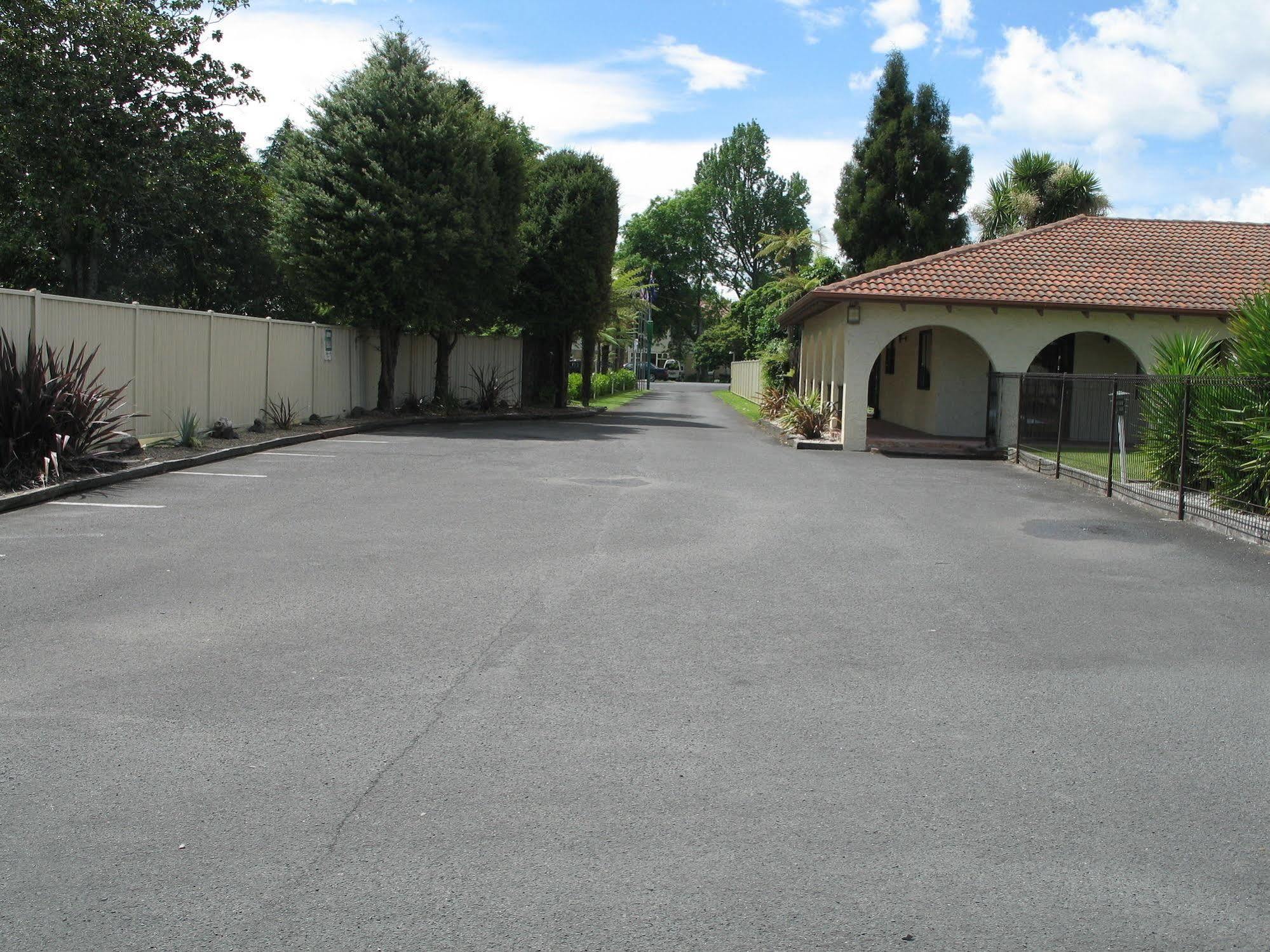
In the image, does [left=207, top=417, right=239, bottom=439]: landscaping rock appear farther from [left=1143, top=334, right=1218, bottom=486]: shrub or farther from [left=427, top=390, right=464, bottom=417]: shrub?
[left=1143, top=334, right=1218, bottom=486]: shrub

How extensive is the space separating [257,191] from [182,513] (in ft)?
87.0

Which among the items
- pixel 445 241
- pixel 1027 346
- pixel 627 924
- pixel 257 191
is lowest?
pixel 627 924

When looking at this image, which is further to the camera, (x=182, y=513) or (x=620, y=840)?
(x=182, y=513)

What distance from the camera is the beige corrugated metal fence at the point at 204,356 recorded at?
14.7 meters

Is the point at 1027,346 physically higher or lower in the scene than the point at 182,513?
higher

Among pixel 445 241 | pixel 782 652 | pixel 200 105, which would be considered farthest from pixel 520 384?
pixel 782 652

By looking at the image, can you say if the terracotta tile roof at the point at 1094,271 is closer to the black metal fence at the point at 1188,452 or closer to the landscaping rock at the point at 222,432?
the black metal fence at the point at 1188,452

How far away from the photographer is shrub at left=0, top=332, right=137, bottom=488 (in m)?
12.1

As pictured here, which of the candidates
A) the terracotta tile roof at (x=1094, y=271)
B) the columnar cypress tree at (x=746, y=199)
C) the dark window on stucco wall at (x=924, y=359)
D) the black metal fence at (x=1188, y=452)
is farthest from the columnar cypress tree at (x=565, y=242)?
the columnar cypress tree at (x=746, y=199)

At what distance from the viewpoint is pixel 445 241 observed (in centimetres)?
2553

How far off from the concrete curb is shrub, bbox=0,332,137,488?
0.24 m

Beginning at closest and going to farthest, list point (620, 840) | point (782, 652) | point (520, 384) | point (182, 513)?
1. point (620, 840)
2. point (782, 652)
3. point (182, 513)
4. point (520, 384)

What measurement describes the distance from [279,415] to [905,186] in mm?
34486

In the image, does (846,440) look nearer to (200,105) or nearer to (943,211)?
(200,105)
